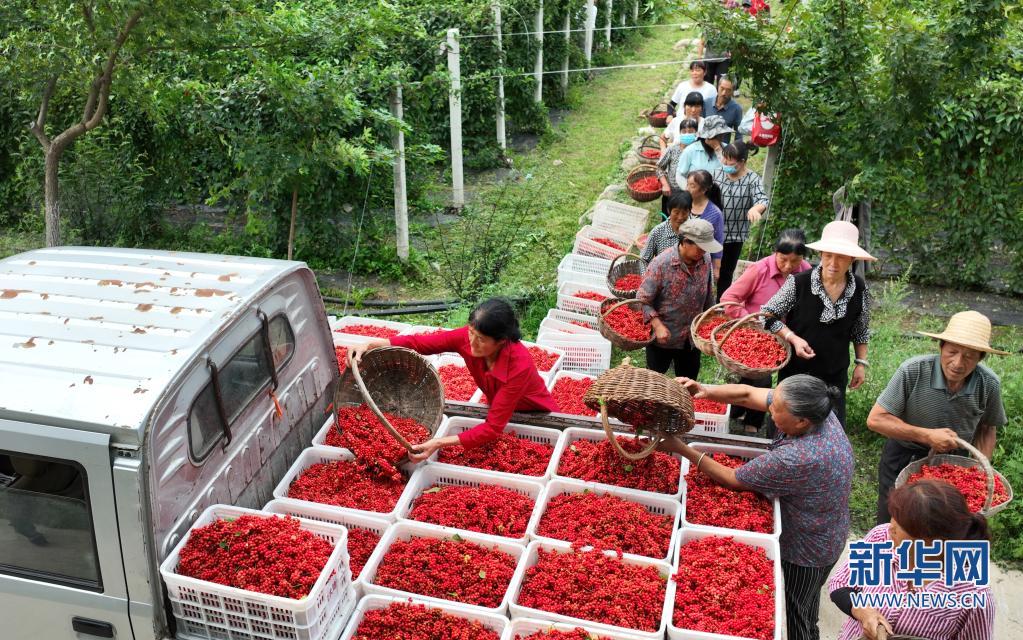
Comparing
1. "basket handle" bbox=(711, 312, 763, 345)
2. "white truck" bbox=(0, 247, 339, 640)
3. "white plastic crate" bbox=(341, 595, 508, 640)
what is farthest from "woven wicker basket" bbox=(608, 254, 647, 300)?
"white plastic crate" bbox=(341, 595, 508, 640)

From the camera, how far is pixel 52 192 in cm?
778

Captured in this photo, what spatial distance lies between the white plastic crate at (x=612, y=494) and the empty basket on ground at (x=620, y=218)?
5.47m

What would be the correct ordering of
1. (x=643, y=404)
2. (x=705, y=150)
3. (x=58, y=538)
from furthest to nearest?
(x=705, y=150)
(x=643, y=404)
(x=58, y=538)

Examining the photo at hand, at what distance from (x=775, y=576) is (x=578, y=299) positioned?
432 centimetres

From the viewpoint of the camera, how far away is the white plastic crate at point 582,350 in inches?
279

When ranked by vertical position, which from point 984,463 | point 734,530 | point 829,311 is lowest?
point 734,530

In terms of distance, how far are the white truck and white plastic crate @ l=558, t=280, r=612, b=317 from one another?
13.2 feet

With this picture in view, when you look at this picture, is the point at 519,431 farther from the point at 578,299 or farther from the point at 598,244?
the point at 598,244

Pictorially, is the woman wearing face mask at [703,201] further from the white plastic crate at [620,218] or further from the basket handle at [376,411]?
the basket handle at [376,411]

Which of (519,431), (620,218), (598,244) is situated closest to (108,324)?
(519,431)

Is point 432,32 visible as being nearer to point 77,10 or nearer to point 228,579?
point 77,10

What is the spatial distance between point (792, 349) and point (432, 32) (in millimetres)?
8706

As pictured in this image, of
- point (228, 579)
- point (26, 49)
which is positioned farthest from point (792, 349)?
point (26, 49)

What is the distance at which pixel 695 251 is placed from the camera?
5.71 m
